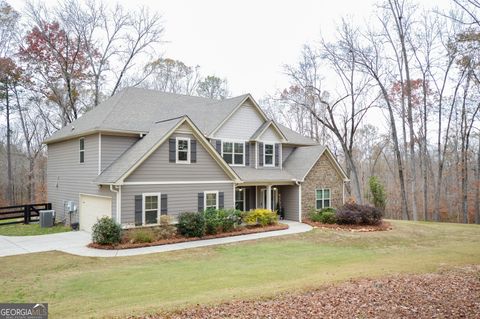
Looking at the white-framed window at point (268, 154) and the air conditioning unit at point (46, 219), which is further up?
the white-framed window at point (268, 154)

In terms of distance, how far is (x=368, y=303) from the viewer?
6.81 meters

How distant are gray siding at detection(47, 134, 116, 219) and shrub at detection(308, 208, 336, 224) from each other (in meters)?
12.2

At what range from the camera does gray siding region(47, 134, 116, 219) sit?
17.4 meters

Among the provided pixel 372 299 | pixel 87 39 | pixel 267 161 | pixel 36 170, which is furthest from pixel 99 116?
pixel 36 170

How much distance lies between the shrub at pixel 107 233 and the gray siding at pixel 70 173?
1382mm

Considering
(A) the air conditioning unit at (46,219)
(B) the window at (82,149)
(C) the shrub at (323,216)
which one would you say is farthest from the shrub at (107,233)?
(C) the shrub at (323,216)

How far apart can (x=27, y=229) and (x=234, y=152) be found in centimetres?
1216

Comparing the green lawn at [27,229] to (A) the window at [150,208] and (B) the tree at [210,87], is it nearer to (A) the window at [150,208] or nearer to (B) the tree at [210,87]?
(A) the window at [150,208]

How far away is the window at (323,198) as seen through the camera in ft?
75.9

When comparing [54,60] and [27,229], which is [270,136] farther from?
[54,60]

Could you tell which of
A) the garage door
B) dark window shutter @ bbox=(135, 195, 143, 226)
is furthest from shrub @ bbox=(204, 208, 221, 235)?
the garage door

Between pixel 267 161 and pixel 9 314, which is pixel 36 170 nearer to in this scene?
pixel 267 161

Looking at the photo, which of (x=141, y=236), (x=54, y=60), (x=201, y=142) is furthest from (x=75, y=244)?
(x=54, y=60)

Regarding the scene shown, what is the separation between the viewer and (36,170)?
39531 mm
